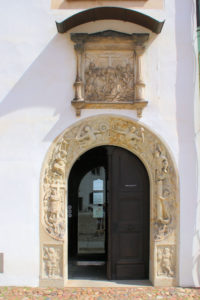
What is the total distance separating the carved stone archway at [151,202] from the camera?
5.50 metres

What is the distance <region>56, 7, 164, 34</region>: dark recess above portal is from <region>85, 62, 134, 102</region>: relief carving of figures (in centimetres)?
70

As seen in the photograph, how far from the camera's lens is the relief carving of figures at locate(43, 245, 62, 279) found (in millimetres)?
5492

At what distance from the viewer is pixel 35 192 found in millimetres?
5496

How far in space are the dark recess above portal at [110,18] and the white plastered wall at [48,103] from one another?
0.16m

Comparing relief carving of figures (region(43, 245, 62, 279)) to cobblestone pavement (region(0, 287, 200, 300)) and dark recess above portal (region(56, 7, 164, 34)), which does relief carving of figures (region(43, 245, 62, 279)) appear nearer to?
cobblestone pavement (region(0, 287, 200, 300))

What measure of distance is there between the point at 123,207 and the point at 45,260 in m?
1.63

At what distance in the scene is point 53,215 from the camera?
18.0 feet

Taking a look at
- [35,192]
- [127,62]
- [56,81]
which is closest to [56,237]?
[35,192]

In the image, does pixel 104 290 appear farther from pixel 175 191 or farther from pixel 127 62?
pixel 127 62

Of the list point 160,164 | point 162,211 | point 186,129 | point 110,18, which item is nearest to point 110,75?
point 110,18

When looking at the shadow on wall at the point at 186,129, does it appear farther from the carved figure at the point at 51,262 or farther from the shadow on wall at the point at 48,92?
the carved figure at the point at 51,262

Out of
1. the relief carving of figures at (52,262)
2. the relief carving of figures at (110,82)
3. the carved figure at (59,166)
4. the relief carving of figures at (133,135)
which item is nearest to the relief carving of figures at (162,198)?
the relief carving of figures at (133,135)

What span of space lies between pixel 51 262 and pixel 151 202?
200 centimetres

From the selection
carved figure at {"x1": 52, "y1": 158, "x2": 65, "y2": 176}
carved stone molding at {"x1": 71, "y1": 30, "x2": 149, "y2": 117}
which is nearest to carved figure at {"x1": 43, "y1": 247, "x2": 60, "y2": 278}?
carved figure at {"x1": 52, "y1": 158, "x2": 65, "y2": 176}
